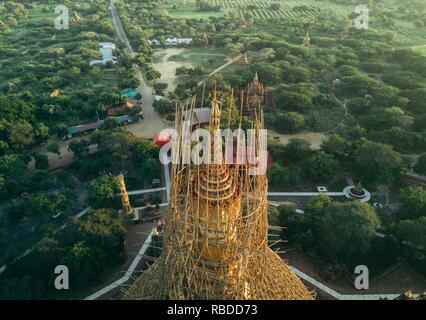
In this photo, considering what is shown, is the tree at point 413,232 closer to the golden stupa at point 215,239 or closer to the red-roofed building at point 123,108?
the golden stupa at point 215,239

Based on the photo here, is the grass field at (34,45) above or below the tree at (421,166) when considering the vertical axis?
above

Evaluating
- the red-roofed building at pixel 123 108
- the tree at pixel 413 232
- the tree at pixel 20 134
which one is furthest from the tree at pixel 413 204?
the tree at pixel 20 134

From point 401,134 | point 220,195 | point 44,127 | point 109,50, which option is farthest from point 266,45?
point 220,195

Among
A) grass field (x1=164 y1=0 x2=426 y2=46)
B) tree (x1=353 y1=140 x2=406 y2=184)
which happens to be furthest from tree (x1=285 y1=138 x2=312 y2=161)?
grass field (x1=164 y1=0 x2=426 y2=46)

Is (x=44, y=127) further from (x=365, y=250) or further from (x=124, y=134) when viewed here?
(x=365, y=250)

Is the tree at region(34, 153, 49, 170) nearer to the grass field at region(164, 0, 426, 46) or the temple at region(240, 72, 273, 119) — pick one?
the temple at region(240, 72, 273, 119)

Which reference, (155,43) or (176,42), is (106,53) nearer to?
(155,43)

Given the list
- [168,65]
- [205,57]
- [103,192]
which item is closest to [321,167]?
[103,192]
